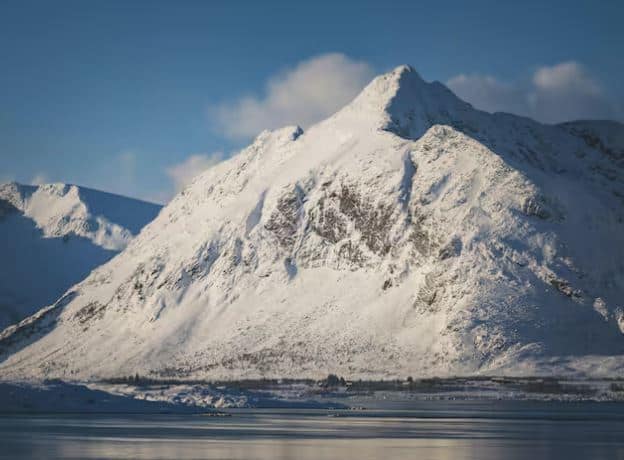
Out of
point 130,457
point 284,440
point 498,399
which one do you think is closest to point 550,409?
point 498,399

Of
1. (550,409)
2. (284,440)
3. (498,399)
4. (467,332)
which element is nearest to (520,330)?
(467,332)

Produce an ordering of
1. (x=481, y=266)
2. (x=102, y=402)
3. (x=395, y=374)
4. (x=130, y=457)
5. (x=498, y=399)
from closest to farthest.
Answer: (x=130, y=457), (x=102, y=402), (x=498, y=399), (x=395, y=374), (x=481, y=266)

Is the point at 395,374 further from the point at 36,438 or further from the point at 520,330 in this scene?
the point at 36,438

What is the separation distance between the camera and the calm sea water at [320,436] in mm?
54625

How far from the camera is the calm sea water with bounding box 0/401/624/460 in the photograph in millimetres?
54625

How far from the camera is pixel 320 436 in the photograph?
6869 cm

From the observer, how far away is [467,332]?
185125mm

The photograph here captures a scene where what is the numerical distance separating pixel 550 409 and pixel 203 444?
229 feet

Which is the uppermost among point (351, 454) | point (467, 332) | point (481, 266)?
point (481, 266)

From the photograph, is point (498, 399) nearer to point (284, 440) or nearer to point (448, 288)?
point (448, 288)

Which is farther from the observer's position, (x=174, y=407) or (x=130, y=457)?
(x=174, y=407)

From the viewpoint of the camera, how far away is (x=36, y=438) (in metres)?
64.2

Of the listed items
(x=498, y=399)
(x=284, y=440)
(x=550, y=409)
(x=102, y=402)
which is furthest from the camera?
→ (x=498, y=399)

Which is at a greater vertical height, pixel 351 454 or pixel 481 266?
pixel 481 266
